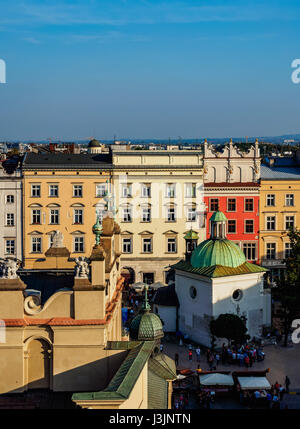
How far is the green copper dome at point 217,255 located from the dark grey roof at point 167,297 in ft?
10.6

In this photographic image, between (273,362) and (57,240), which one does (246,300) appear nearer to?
(273,362)

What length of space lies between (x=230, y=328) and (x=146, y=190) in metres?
24.7

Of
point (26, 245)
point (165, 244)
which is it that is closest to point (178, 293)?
point (165, 244)

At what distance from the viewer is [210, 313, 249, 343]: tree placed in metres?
47.1

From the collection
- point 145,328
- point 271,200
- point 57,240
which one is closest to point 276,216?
point 271,200

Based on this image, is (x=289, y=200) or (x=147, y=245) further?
(x=289, y=200)

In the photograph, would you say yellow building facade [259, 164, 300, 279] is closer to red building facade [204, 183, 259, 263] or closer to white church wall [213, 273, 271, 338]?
red building facade [204, 183, 259, 263]

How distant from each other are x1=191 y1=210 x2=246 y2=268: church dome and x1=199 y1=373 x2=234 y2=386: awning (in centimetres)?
1283

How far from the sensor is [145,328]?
1140 inches

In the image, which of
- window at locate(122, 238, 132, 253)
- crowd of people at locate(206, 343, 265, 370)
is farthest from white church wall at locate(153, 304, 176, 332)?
window at locate(122, 238, 132, 253)

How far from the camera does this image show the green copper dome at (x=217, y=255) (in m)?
50.5

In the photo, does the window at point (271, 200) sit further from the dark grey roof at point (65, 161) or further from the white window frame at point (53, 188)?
the white window frame at point (53, 188)
